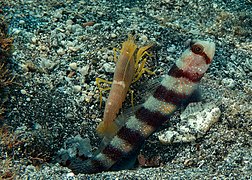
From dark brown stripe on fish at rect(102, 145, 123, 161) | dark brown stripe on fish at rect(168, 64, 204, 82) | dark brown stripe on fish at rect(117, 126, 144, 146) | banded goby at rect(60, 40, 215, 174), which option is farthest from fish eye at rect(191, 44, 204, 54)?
dark brown stripe on fish at rect(102, 145, 123, 161)

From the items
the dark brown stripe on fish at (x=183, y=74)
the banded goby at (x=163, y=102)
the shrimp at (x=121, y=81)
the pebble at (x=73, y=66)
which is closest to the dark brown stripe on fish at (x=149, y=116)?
the banded goby at (x=163, y=102)

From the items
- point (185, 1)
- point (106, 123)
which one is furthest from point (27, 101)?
point (185, 1)

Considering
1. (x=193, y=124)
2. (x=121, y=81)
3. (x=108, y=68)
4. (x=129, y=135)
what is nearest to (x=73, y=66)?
(x=108, y=68)

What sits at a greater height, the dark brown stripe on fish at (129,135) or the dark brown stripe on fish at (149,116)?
the dark brown stripe on fish at (149,116)

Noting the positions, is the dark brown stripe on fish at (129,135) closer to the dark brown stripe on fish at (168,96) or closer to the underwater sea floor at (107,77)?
the underwater sea floor at (107,77)

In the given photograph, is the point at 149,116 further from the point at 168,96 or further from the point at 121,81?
the point at 121,81
